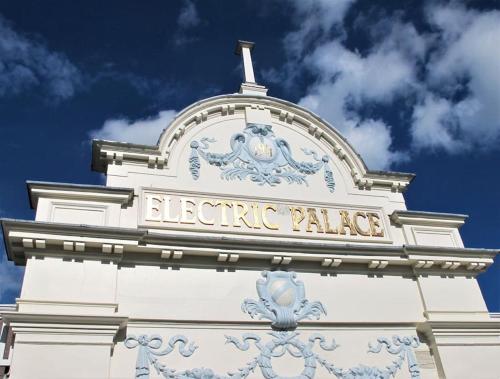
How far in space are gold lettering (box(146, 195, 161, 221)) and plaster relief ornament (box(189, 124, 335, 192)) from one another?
1327mm

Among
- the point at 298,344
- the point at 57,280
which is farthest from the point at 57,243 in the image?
the point at 298,344

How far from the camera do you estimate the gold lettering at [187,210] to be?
1194 cm

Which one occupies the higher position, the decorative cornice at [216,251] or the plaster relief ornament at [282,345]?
the decorative cornice at [216,251]

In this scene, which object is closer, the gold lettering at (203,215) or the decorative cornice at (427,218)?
the gold lettering at (203,215)

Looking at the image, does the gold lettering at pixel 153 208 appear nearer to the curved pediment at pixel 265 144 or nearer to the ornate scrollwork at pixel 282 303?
the curved pediment at pixel 265 144

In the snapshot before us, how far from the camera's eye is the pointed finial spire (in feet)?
51.7

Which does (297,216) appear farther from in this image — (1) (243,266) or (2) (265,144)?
(2) (265,144)

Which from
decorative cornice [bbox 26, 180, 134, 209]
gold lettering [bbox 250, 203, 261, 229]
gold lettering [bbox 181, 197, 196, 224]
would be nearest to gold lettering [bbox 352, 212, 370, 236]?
gold lettering [bbox 250, 203, 261, 229]

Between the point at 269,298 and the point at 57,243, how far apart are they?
15.8ft

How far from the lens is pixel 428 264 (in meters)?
12.9

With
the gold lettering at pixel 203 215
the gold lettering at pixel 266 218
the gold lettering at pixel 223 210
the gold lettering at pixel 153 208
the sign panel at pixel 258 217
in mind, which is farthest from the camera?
the gold lettering at pixel 266 218

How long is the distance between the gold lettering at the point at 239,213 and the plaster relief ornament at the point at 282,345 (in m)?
1.48

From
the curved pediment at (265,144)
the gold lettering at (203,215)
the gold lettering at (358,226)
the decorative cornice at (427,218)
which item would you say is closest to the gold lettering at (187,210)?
the gold lettering at (203,215)

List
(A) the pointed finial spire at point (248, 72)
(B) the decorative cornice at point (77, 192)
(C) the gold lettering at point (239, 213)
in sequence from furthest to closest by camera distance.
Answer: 1. (A) the pointed finial spire at point (248, 72)
2. (C) the gold lettering at point (239, 213)
3. (B) the decorative cornice at point (77, 192)
